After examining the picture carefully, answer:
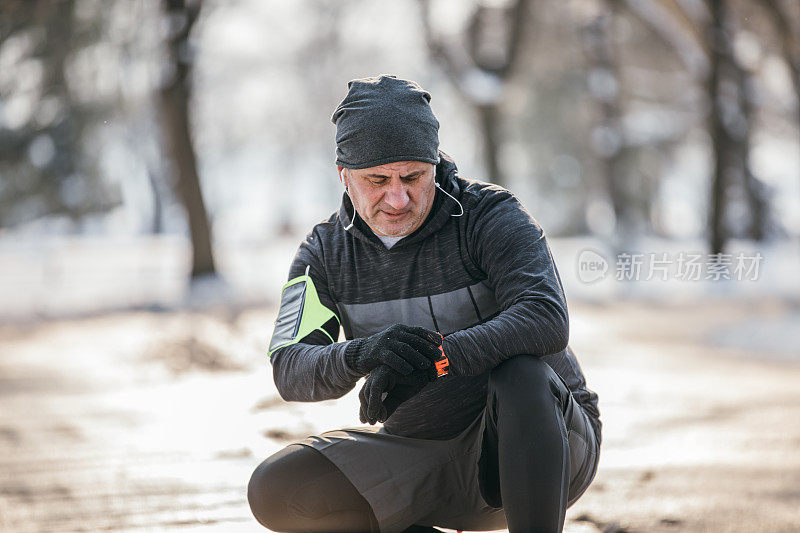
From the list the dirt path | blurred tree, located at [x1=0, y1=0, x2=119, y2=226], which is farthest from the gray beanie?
blurred tree, located at [x1=0, y1=0, x2=119, y2=226]

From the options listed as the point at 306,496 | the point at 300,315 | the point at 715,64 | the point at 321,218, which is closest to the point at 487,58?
the point at 715,64

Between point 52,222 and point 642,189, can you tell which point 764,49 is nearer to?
point 642,189

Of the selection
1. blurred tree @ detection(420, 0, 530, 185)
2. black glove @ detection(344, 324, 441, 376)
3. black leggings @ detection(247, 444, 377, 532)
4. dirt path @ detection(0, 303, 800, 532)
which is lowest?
dirt path @ detection(0, 303, 800, 532)

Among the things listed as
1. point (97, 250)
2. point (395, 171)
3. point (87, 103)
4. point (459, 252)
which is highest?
point (87, 103)

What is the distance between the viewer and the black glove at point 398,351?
1672 mm

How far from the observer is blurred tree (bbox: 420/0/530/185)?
38.4 feet

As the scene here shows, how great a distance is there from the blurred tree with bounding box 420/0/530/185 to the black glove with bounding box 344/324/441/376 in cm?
973

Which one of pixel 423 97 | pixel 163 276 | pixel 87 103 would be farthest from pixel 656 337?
pixel 87 103

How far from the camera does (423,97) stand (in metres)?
1.95

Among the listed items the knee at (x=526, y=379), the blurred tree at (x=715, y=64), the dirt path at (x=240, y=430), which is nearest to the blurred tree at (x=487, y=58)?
the blurred tree at (x=715, y=64)

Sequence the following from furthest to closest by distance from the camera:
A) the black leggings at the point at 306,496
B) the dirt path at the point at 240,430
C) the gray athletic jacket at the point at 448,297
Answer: the dirt path at the point at 240,430 → the black leggings at the point at 306,496 → the gray athletic jacket at the point at 448,297

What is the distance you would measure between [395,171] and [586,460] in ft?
2.58

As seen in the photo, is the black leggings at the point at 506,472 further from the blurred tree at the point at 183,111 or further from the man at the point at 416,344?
the blurred tree at the point at 183,111

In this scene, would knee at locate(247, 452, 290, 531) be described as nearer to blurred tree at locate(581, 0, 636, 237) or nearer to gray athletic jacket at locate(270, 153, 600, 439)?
gray athletic jacket at locate(270, 153, 600, 439)
